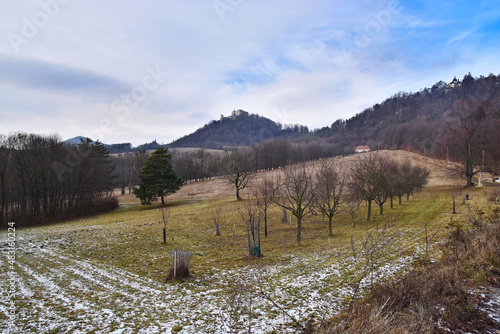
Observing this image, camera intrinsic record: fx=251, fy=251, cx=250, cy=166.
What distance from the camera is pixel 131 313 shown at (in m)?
6.47

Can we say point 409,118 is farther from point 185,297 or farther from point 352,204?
point 185,297

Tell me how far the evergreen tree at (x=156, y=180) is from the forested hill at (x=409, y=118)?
300 feet

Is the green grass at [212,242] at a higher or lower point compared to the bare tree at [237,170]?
lower

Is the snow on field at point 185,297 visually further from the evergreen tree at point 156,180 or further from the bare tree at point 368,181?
the evergreen tree at point 156,180

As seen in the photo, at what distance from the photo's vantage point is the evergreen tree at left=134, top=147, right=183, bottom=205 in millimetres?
40969

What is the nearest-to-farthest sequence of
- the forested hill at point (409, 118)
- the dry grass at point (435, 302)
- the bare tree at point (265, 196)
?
the dry grass at point (435, 302), the bare tree at point (265, 196), the forested hill at point (409, 118)

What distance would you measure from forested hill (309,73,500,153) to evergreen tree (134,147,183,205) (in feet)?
300

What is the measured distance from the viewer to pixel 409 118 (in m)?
152

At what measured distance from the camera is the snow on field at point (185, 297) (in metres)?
5.79

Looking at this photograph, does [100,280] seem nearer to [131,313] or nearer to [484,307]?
[131,313]

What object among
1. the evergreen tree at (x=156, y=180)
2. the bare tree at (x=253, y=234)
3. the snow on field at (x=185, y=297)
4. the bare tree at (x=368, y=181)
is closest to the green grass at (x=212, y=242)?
the bare tree at (x=253, y=234)

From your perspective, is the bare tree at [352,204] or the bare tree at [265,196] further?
the bare tree at [352,204]

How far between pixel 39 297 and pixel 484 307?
1151cm

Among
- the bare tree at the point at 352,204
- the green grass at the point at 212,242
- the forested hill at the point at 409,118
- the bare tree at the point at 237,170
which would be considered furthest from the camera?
the forested hill at the point at 409,118
